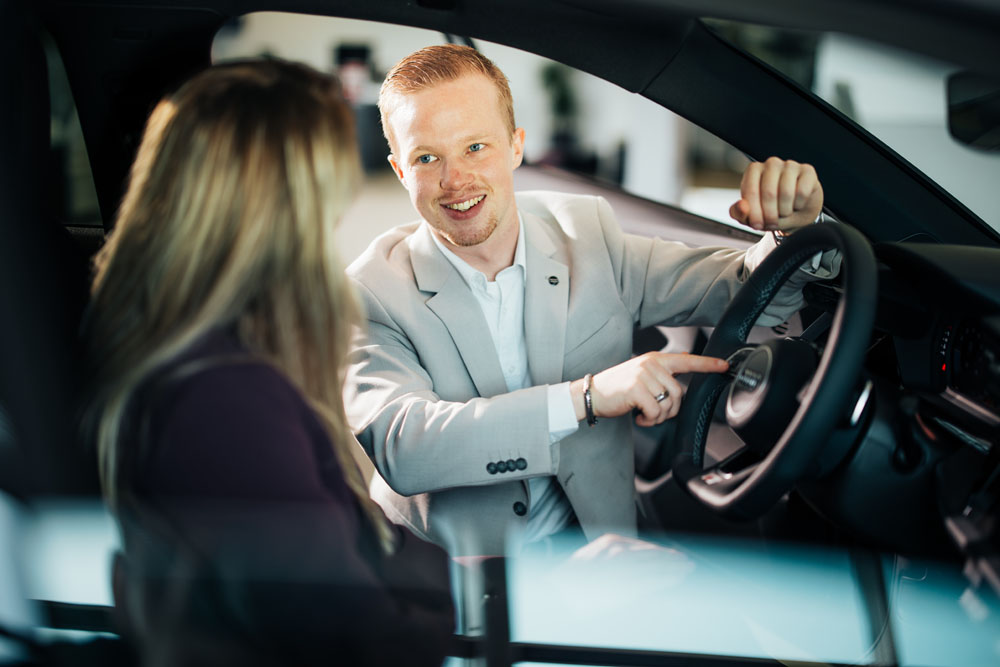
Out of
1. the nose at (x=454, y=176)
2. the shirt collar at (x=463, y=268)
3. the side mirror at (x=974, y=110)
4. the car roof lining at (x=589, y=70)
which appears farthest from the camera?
the shirt collar at (x=463, y=268)

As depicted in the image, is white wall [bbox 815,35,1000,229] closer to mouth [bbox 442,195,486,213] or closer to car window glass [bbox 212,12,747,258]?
car window glass [bbox 212,12,747,258]

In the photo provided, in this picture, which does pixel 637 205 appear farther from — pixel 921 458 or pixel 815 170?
pixel 921 458

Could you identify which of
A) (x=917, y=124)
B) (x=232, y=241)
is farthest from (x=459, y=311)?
(x=917, y=124)

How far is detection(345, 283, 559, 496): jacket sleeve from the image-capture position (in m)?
1.28

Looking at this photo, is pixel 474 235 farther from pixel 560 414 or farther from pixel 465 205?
pixel 560 414

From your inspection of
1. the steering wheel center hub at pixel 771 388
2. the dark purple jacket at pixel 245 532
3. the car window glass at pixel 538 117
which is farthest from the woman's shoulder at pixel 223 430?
the steering wheel center hub at pixel 771 388

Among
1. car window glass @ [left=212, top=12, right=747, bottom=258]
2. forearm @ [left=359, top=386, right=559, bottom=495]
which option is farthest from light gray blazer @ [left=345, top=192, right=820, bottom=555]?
car window glass @ [left=212, top=12, right=747, bottom=258]

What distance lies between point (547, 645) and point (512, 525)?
0.32 metres

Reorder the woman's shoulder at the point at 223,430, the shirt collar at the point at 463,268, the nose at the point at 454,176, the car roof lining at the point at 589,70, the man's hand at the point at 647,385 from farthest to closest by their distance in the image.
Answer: the shirt collar at the point at 463,268, the nose at the point at 454,176, the man's hand at the point at 647,385, the car roof lining at the point at 589,70, the woman's shoulder at the point at 223,430

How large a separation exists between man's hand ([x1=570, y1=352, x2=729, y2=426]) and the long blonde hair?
51 centimetres

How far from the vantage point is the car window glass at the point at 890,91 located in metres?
0.92

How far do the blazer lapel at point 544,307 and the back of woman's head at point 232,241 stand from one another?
0.61 m

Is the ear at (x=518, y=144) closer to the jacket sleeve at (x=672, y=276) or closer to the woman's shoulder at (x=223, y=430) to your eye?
the jacket sleeve at (x=672, y=276)

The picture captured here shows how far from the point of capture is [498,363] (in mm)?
1414
